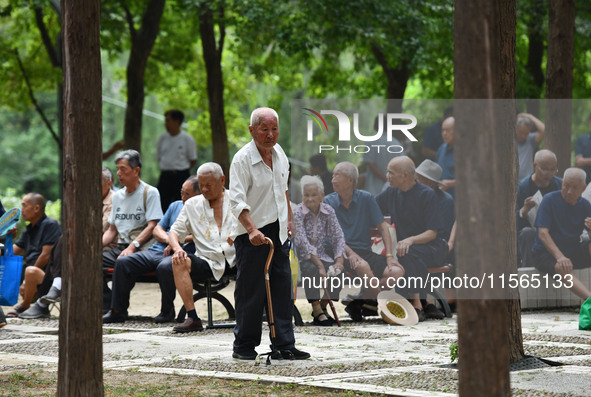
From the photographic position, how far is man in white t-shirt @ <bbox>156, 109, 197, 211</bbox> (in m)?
17.8

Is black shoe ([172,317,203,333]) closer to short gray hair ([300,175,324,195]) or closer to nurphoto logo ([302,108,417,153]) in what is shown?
short gray hair ([300,175,324,195])

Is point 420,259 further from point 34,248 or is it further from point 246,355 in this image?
point 34,248

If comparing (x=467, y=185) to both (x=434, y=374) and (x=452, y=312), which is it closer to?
(x=434, y=374)

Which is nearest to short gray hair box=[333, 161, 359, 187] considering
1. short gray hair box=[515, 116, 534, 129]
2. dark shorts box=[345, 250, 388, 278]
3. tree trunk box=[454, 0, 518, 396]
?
dark shorts box=[345, 250, 388, 278]

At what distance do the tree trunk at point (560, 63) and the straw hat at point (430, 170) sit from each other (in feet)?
9.30

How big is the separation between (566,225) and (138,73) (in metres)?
9.29

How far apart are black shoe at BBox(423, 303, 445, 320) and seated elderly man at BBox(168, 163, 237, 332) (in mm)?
2438

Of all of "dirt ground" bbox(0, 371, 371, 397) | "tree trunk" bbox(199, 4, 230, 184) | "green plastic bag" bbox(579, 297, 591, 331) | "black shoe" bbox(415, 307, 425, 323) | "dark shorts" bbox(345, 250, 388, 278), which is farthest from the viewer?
"tree trunk" bbox(199, 4, 230, 184)

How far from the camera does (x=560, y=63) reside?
48.6 ft

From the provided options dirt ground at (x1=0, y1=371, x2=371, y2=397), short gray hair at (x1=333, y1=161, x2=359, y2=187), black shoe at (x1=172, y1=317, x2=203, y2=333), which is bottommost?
dirt ground at (x1=0, y1=371, x2=371, y2=397)

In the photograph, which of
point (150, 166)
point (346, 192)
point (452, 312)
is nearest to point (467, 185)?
point (346, 192)

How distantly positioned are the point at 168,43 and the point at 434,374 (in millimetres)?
19132

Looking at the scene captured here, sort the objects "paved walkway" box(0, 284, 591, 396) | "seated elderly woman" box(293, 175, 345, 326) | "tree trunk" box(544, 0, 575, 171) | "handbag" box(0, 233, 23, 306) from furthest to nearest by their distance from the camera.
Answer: "tree trunk" box(544, 0, 575, 171), "seated elderly woman" box(293, 175, 345, 326), "handbag" box(0, 233, 23, 306), "paved walkway" box(0, 284, 591, 396)

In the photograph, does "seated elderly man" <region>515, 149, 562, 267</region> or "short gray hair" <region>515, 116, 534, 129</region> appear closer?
"seated elderly man" <region>515, 149, 562, 267</region>
